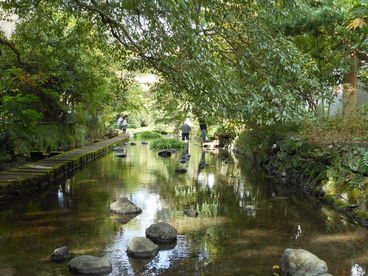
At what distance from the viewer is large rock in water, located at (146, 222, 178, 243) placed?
6.57 metres

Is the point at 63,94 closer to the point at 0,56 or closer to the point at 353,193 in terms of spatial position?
the point at 0,56

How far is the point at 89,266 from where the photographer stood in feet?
17.1

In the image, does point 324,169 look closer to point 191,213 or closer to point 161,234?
point 191,213

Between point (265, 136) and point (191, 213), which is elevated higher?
point (265, 136)

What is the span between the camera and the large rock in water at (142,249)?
5.89 metres

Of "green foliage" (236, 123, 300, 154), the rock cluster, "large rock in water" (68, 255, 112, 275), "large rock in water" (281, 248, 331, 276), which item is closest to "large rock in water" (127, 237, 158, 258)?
the rock cluster

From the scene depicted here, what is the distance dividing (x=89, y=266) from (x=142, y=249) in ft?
3.13

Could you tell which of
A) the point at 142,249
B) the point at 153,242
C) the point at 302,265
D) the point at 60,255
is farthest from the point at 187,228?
the point at 302,265

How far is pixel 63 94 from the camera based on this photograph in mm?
19281

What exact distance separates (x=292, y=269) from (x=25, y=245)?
13.8 feet

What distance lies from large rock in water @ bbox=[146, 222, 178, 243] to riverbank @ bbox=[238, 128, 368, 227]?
12.7 ft

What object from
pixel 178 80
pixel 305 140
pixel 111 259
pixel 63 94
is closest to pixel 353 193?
pixel 305 140

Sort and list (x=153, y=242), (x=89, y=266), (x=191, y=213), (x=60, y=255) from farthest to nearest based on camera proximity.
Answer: (x=191, y=213)
(x=153, y=242)
(x=60, y=255)
(x=89, y=266)

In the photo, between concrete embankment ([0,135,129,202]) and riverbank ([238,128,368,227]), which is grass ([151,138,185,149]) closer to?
riverbank ([238,128,368,227])
